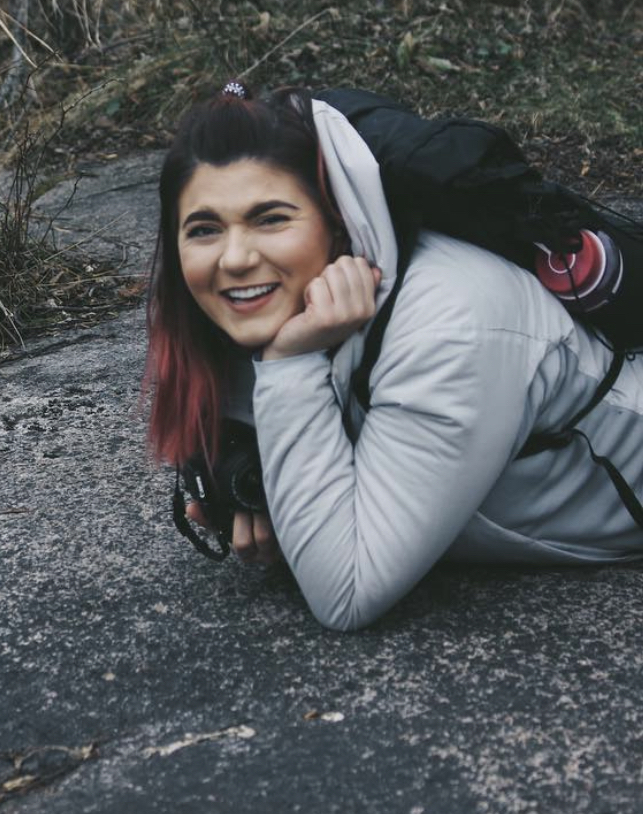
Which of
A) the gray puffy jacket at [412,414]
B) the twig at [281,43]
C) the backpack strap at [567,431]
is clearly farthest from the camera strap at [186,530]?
the twig at [281,43]

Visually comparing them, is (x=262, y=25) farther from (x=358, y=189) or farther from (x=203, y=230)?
(x=358, y=189)

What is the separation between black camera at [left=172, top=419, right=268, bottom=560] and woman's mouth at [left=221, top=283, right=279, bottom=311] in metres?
0.32

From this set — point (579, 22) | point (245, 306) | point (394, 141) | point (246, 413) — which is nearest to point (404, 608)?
point (246, 413)

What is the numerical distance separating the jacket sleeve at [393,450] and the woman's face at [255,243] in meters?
0.11

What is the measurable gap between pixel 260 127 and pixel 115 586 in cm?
106

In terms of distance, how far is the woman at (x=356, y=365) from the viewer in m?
2.09

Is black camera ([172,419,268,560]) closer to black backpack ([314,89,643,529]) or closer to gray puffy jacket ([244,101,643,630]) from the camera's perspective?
gray puffy jacket ([244,101,643,630])

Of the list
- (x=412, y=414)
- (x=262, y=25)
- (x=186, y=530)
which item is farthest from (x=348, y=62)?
(x=412, y=414)

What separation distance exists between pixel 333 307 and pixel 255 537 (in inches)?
21.8

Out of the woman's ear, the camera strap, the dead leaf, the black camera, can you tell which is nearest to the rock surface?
the camera strap

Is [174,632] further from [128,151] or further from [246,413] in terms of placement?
[128,151]

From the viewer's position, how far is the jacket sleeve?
2070mm

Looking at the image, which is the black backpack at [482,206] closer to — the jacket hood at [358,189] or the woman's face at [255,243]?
the jacket hood at [358,189]

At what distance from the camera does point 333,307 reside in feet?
6.92
